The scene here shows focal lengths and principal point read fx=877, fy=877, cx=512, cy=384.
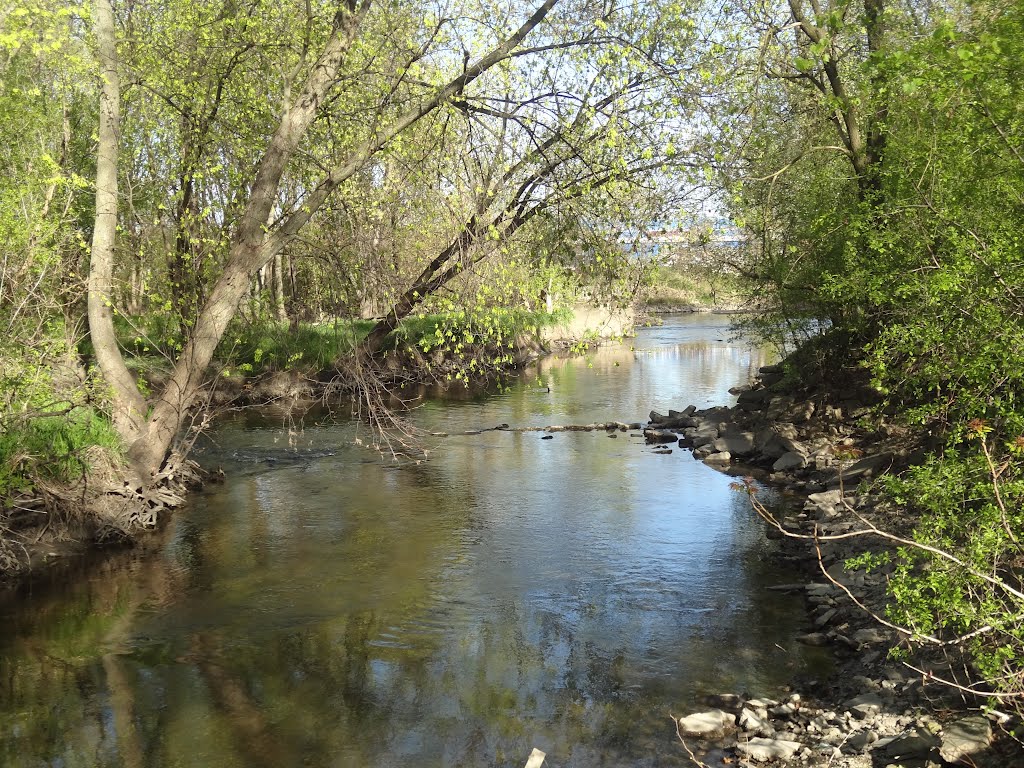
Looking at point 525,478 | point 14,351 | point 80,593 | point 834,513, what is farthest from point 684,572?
point 14,351

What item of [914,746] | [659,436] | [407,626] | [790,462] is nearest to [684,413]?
[659,436]

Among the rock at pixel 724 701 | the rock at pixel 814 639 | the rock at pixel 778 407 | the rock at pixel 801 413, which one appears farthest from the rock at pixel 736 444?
the rock at pixel 724 701

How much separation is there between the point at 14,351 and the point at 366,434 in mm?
11681

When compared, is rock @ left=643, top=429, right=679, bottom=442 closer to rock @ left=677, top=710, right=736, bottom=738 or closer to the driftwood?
the driftwood

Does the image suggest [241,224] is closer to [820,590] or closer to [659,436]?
[820,590]

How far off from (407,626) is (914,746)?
5924 millimetres

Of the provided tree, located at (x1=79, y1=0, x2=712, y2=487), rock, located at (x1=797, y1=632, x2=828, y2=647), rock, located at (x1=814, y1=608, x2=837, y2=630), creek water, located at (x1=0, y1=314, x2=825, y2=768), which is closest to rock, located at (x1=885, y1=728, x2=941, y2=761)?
creek water, located at (x1=0, y1=314, x2=825, y2=768)

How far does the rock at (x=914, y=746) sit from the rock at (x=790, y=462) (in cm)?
1106

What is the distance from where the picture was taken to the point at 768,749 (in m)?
7.44

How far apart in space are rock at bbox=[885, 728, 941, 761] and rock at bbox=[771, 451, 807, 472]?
1106cm

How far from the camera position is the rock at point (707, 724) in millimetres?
7941

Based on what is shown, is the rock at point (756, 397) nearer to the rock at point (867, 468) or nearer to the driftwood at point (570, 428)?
the driftwood at point (570, 428)

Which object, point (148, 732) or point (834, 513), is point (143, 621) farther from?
point (834, 513)

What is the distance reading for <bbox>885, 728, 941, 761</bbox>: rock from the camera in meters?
6.71
